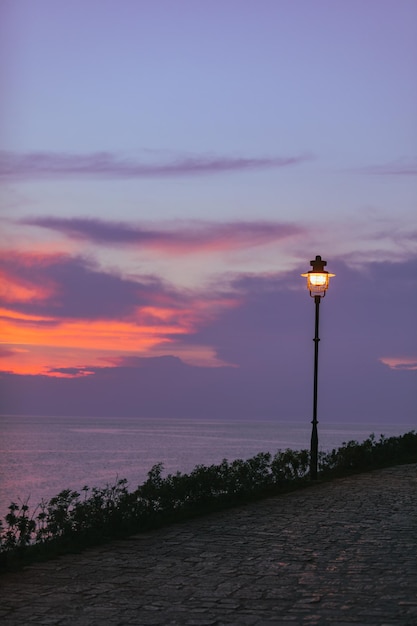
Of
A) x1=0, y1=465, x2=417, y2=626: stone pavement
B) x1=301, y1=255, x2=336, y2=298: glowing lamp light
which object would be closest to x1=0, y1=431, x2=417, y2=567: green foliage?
x1=0, y1=465, x2=417, y2=626: stone pavement

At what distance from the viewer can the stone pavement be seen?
7.49 metres

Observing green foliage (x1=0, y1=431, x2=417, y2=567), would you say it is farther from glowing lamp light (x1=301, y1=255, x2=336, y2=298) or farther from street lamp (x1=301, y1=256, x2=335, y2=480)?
glowing lamp light (x1=301, y1=255, x2=336, y2=298)

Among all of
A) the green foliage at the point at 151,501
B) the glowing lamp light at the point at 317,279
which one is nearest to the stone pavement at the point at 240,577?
the green foliage at the point at 151,501

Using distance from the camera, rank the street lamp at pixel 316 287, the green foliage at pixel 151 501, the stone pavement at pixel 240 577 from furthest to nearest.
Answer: the street lamp at pixel 316 287, the green foliage at pixel 151 501, the stone pavement at pixel 240 577

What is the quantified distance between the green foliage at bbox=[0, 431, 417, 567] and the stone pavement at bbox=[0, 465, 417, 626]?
1.67ft

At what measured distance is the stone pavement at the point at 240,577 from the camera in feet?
24.6

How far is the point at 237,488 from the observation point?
15578 mm

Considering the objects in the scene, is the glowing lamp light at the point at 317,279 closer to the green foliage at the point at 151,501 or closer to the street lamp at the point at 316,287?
the street lamp at the point at 316,287

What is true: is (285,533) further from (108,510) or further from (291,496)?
(291,496)

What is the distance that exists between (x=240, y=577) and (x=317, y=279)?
10.8 metres

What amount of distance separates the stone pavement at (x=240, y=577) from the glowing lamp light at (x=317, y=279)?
6529 millimetres

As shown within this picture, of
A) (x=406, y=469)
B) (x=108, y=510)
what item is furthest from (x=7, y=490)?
(x=108, y=510)

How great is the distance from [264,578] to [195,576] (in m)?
0.77

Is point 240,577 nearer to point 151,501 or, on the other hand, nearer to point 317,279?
point 151,501
